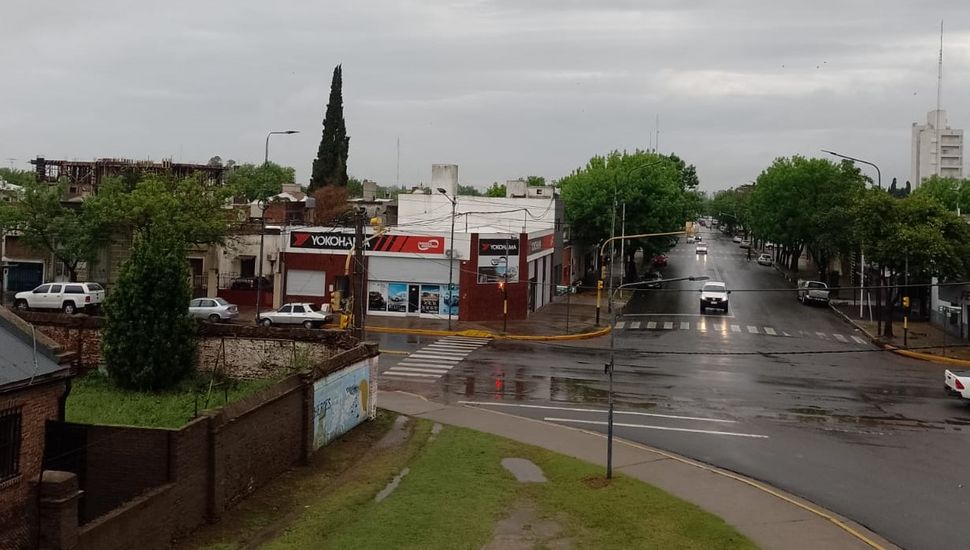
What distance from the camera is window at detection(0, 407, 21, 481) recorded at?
1505 cm

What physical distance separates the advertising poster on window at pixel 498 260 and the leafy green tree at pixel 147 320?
26630 millimetres

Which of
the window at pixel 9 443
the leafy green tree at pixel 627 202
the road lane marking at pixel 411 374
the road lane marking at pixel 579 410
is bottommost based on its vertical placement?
the road lane marking at pixel 579 410

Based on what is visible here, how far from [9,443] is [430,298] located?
119 ft

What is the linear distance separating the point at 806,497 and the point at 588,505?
5.26m

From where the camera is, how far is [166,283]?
24875 millimetres

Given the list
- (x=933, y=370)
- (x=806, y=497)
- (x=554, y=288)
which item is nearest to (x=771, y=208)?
(x=554, y=288)

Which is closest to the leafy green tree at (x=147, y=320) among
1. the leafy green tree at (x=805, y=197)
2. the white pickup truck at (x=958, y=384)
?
the white pickup truck at (x=958, y=384)

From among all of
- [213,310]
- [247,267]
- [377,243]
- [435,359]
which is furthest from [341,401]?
[247,267]

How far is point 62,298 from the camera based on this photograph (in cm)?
4506

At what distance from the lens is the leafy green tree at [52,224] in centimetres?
4772

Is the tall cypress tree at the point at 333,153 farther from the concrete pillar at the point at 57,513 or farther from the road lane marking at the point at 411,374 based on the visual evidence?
the concrete pillar at the point at 57,513

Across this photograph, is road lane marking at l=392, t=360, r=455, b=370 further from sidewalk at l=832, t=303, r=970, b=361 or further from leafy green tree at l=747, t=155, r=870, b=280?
leafy green tree at l=747, t=155, r=870, b=280

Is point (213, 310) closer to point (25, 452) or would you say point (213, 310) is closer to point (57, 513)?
point (25, 452)

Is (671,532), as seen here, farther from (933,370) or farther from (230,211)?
(230,211)
